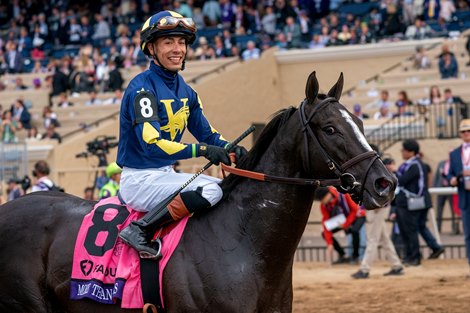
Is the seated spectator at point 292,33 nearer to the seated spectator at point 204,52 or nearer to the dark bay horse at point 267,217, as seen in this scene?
the seated spectator at point 204,52

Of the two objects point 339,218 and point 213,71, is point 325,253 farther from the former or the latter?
point 213,71

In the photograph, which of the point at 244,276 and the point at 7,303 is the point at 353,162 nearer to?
the point at 244,276

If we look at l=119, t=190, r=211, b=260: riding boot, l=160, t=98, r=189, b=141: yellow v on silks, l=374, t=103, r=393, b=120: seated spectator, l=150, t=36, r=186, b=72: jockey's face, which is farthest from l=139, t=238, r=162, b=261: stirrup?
l=374, t=103, r=393, b=120: seated spectator

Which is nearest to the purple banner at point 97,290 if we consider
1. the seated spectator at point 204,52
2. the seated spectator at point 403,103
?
the seated spectator at point 403,103

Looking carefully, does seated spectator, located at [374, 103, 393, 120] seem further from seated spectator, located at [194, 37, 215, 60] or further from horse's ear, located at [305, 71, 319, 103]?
horse's ear, located at [305, 71, 319, 103]

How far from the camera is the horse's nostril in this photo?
6449 millimetres

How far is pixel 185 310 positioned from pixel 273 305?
569mm


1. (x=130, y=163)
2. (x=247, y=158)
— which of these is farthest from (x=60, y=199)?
(x=247, y=158)

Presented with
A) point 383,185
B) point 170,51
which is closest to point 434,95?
point 170,51

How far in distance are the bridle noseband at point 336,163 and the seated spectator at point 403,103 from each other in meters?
16.2

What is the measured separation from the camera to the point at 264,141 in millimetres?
7105

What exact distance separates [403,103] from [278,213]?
16857 millimetres

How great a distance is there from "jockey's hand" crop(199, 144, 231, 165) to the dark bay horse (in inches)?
11.5

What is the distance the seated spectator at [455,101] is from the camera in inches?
834
